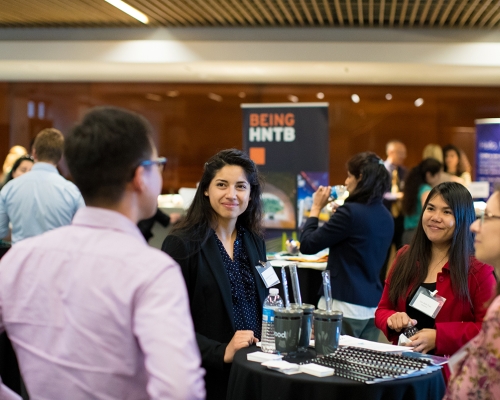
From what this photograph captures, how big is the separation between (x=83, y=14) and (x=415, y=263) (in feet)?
21.4

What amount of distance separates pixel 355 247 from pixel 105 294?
3046 mm

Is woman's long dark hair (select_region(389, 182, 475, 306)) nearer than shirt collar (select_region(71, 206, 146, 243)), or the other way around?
shirt collar (select_region(71, 206, 146, 243))

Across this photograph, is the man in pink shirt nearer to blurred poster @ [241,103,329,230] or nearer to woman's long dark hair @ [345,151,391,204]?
woman's long dark hair @ [345,151,391,204]

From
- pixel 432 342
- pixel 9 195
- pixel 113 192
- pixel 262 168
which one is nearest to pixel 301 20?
pixel 262 168

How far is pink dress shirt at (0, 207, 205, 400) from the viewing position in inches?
49.1

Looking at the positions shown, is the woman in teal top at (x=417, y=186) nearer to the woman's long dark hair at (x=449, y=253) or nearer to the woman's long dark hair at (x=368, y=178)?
the woman's long dark hair at (x=368, y=178)

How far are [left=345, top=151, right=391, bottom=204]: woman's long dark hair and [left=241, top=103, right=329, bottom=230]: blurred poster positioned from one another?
184 centimetres

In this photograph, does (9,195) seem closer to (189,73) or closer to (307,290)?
(307,290)

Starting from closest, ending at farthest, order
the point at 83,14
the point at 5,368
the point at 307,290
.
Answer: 1. the point at 5,368
2. the point at 307,290
3. the point at 83,14

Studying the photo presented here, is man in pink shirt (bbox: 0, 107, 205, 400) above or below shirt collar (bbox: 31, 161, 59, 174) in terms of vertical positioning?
below

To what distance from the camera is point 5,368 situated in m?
3.92

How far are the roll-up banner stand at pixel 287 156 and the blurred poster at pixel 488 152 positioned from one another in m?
3.98

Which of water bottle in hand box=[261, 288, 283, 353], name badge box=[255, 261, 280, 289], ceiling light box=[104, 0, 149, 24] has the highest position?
ceiling light box=[104, 0, 149, 24]

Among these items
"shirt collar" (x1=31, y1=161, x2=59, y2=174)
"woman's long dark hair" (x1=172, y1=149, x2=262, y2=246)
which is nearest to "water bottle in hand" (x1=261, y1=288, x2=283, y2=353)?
"woman's long dark hair" (x1=172, y1=149, x2=262, y2=246)
